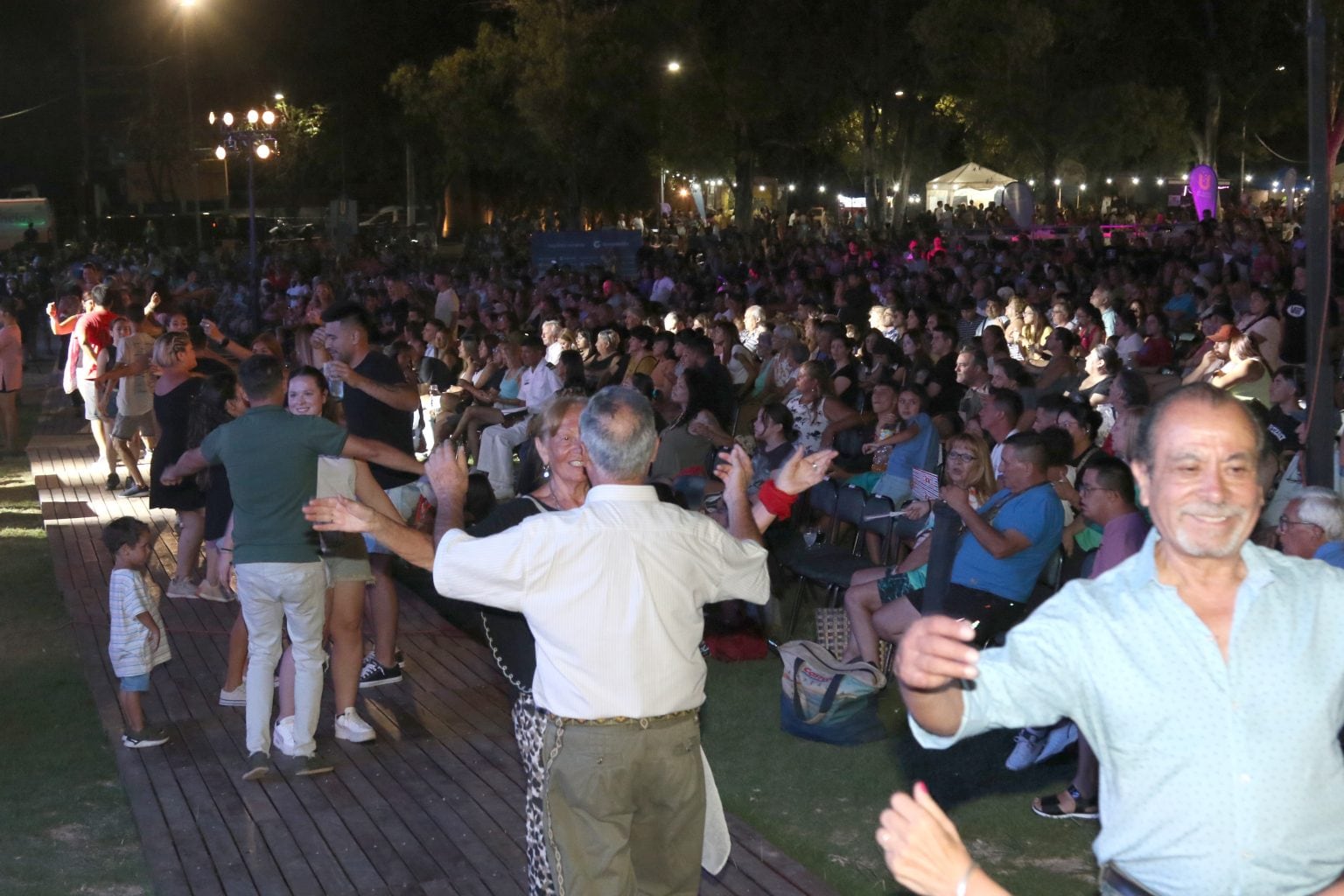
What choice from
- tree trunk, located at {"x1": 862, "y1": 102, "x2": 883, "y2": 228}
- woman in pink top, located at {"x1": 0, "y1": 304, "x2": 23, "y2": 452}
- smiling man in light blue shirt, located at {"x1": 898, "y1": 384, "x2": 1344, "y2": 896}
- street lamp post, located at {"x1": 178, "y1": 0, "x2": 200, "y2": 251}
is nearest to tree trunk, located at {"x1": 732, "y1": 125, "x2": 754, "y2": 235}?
tree trunk, located at {"x1": 862, "y1": 102, "x2": 883, "y2": 228}

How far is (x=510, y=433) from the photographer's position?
40.3ft

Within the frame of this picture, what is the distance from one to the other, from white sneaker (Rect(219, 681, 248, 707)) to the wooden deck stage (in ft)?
0.14

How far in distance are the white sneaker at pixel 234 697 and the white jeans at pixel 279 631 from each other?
0.91 m

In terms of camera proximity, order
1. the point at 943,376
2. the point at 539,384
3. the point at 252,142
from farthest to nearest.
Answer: the point at 252,142 → the point at 539,384 → the point at 943,376

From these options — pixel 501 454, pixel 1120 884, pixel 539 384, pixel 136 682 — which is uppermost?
pixel 1120 884

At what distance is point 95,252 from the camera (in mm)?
35344

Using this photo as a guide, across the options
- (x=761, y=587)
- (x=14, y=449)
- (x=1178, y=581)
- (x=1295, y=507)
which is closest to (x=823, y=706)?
(x=1295, y=507)

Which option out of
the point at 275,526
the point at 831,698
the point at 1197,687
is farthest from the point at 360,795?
the point at 1197,687

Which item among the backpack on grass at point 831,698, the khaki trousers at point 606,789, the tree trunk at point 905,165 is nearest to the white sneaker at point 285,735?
the backpack on grass at point 831,698

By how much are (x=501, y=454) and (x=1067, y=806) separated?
711cm

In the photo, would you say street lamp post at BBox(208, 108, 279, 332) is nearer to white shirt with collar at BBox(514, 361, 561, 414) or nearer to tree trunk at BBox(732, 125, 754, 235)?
white shirt with collar at BBox(514, 361, 561, 414)

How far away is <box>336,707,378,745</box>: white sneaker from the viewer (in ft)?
22.4

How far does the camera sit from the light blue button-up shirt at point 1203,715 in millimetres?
2447

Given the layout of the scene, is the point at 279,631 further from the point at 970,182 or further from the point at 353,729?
the point at 970,182
